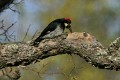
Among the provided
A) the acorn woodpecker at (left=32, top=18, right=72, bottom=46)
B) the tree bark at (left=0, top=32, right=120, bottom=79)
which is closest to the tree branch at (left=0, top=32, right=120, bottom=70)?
the tree bark at (left=0, top=32, right=120, bottom=79)

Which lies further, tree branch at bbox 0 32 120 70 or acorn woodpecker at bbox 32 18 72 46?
acorn woodpecker at bbox 32 18 72 46

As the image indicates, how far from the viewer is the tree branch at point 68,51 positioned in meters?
4.61

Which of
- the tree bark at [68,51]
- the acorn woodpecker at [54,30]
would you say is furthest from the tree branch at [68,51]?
the acorn woodpecker at [54,30]

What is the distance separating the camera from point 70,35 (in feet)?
15.5

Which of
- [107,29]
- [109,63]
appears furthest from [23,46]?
[107,29]

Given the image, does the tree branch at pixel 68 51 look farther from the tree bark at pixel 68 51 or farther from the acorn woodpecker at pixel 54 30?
the acorn woodpecker at pixel 54 30

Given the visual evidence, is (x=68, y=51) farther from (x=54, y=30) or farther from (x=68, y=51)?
(x=54, y=30)

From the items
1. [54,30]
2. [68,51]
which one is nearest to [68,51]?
[68,51]

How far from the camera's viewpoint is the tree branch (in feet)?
15.1

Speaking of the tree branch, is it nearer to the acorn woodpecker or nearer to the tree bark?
the tree bark

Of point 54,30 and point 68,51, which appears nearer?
point 68,51

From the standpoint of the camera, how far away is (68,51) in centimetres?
471

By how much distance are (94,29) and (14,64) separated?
1177cm

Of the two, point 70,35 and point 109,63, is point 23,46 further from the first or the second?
point 109,63
